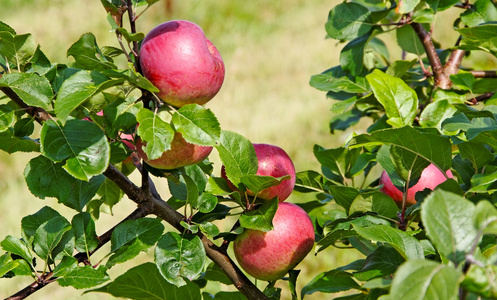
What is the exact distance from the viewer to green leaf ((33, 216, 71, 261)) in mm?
740

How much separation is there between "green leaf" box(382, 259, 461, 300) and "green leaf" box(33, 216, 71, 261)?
1.51 feet

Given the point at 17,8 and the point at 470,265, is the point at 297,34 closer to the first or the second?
the point at 17,8

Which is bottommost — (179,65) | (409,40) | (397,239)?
(397,239)

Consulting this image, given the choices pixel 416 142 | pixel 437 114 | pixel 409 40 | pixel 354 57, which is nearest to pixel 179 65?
pixel 416 142

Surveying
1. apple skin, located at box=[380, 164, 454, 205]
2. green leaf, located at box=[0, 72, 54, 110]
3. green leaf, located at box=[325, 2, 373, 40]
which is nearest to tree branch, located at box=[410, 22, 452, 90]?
green leaf, located at box=[325, 2, 373, 40]

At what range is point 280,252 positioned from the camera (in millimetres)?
852

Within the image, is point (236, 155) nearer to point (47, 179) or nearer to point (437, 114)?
point (47, 179)

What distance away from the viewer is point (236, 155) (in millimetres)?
778

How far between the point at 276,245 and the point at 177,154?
0.23 metres

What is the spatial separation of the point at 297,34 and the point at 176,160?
11.1 feet

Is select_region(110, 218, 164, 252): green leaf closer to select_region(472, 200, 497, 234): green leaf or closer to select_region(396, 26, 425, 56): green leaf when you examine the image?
select_region(472, 200, 497, 234): green leaf

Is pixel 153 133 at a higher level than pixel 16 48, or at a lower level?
lower

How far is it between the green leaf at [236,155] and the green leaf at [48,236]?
0.72ft

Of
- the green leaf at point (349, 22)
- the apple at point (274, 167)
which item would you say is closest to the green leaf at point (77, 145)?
the apple at point (274, 167)
